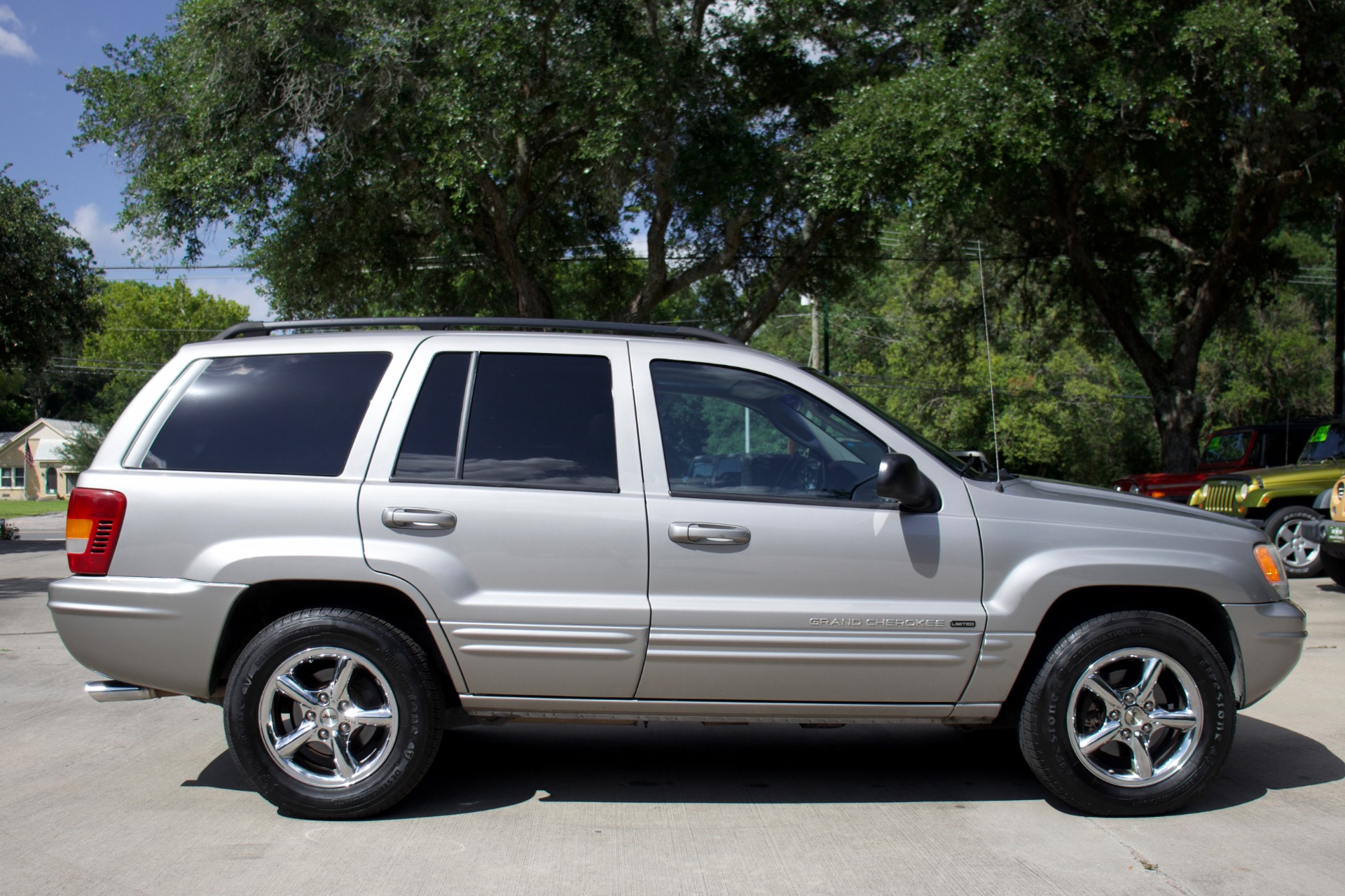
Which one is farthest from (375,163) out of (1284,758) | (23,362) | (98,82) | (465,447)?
(1284,758)

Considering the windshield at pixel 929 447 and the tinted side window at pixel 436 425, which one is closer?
the tinted side window at pixel 436 425

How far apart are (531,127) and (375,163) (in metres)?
2.48

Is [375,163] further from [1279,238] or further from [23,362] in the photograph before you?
[1279,238]

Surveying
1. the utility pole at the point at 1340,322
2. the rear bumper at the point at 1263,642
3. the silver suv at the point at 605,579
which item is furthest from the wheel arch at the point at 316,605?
the utility pole at the point at 1340,322

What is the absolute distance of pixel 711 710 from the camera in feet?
14.1

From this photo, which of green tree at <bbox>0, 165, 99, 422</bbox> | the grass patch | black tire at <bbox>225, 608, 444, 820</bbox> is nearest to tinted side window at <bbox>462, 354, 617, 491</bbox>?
black tire at <bbox>225, 608, 444, 820</bbox>

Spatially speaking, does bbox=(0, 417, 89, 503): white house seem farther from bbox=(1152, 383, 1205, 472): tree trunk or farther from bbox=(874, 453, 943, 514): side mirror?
bbox=(874, 453, 943, 514): side mirror

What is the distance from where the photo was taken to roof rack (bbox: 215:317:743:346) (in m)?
4.64

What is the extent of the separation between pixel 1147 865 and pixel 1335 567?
27.7ft

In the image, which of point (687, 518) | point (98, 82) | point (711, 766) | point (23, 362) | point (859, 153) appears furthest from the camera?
point (23, 362)

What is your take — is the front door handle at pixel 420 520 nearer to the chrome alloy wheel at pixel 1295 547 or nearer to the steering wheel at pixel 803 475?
the steering wheel at pixel 803 475

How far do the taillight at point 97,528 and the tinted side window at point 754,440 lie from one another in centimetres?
217

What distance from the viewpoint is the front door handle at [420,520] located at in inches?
165

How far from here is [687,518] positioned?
4.19 metres
